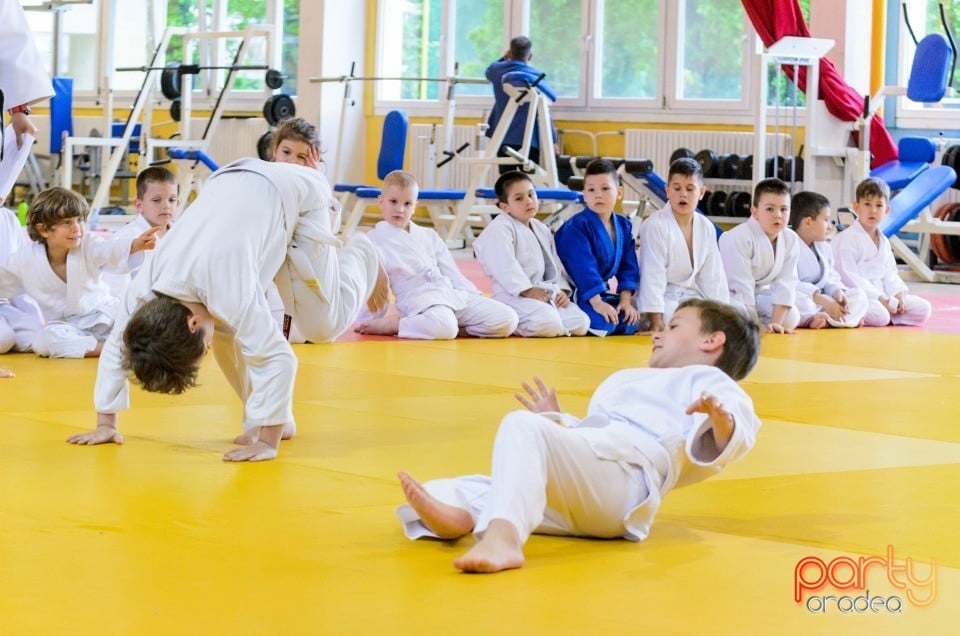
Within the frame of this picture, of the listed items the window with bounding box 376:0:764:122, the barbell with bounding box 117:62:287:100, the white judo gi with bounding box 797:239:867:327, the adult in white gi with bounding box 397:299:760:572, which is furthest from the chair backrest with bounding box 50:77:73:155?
the adult in white gi with bounding box 397:299:760:572

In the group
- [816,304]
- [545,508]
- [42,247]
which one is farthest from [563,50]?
[545,508]

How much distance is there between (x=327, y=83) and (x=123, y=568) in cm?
1083

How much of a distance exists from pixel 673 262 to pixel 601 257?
345 mm

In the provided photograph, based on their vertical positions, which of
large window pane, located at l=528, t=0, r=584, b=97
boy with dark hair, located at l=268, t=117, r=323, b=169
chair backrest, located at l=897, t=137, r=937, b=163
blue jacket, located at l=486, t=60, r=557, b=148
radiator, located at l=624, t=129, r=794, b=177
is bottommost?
boy with dark hair, located at l=268, t=117, r=323, b=169

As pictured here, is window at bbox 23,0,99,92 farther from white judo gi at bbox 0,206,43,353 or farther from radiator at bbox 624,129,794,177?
white judo gi at bbox 0,206,43,353

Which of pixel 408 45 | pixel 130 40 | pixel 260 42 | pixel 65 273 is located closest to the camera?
pixel 65 273

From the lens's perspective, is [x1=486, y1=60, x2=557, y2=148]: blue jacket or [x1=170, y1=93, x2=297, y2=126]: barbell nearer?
[x1=486, y1=60, x2=557, y2=148]: blue jacket

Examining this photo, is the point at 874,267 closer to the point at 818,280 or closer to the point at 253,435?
the point at 818,280

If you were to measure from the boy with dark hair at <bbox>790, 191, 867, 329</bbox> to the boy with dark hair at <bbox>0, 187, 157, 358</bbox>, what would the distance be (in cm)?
350

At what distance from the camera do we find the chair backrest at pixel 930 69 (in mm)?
8898

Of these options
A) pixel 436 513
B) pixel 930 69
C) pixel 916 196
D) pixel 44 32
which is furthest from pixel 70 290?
pixel 44 32

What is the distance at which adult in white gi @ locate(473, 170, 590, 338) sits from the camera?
621cm

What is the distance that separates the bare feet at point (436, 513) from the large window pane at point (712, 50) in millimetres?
9385

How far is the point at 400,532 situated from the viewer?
244 cm
